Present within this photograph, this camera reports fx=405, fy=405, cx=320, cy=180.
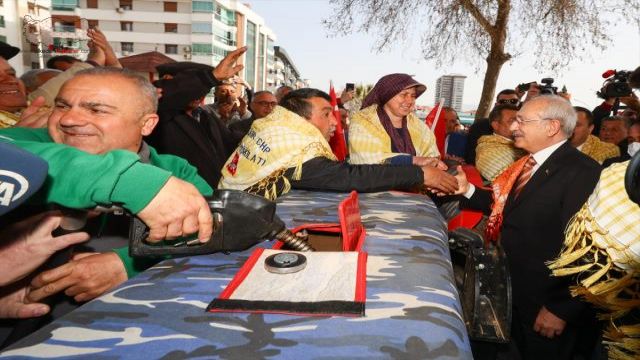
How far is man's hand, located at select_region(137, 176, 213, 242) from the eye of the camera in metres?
0.93

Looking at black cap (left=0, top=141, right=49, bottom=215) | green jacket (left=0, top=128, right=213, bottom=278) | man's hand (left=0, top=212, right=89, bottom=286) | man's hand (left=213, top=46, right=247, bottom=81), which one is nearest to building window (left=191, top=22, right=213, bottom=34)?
man's hand (left=213, top=46, right=247, bottom=81)

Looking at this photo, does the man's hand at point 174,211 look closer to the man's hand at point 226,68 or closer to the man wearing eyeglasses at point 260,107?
the man's hand at point 226,68

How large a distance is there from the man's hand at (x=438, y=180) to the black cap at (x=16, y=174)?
6.99 ft

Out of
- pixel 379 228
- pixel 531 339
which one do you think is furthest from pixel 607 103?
pixel 379 228

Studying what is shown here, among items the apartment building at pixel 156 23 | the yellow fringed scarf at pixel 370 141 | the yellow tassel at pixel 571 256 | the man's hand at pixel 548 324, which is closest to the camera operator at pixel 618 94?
the yellow tassel at pixel 571 256

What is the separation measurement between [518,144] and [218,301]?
2.79 m

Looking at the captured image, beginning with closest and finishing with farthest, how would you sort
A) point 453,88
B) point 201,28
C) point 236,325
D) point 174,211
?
point 236,325
point 174,211
point 453,88
point 201,28

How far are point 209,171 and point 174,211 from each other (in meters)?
2.78

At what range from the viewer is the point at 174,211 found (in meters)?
0.95

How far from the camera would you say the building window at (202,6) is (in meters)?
51.5

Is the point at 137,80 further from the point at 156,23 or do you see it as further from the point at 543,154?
the point at 156,23

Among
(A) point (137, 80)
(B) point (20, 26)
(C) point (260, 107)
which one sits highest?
(B) point (20, 26)

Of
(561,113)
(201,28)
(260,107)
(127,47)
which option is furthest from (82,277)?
(127,47)

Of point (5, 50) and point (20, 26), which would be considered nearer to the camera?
point (5, 50)
